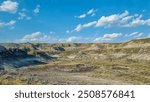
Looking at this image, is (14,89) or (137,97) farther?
(14,89)

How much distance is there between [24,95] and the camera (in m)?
15.3

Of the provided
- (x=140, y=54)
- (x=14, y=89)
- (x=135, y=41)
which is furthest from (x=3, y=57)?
(x=135, y=41)

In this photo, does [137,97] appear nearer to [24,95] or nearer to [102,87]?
[102,87]

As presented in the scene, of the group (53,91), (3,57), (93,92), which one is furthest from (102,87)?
(3,57)

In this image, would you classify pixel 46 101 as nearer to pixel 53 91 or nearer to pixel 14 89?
pixel 53 91

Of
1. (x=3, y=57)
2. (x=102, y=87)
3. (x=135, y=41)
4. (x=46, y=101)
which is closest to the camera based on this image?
(x=46, y=101)

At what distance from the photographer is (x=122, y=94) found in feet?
49.2

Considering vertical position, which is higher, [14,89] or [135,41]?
[135,41]

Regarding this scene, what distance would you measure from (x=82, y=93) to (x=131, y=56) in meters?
115

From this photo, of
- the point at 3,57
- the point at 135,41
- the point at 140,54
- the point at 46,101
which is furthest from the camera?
the point at 135,41

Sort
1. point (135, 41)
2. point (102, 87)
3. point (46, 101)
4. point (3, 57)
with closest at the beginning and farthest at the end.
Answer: point (46, 101) → point (102, 87) → point (3, 57) → point (135, 41)

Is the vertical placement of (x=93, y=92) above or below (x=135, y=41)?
below

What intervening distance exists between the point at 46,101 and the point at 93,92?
2.12m

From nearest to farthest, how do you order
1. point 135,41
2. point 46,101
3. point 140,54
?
point 46,101
point 140,54
point 135,41
